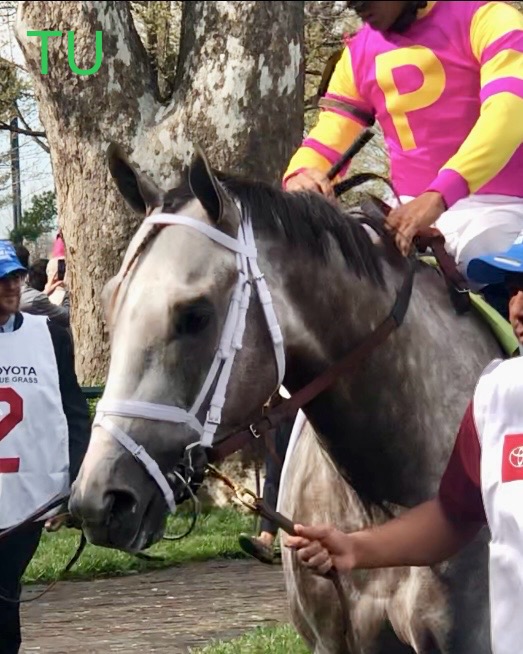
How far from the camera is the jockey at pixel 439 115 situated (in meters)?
3.65

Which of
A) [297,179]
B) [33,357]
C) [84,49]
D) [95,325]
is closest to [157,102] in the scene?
[84,49]

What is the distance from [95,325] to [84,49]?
2147 millimetres

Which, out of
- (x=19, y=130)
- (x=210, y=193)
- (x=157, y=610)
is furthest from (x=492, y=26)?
(x=19, y=130)

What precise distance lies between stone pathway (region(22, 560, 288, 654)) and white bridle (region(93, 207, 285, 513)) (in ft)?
11.7

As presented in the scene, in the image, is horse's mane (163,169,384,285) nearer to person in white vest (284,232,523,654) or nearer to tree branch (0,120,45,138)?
person in white vest (284,232,523,654)

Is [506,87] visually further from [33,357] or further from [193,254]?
[33,357]

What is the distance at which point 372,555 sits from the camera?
3057mm

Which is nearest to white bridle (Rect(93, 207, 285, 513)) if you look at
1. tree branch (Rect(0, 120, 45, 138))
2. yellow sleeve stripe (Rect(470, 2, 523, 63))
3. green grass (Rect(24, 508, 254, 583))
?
yellow sleeve stripe (Rect(470, 2, 523, 63))

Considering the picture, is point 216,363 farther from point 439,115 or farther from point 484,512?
point 439,115

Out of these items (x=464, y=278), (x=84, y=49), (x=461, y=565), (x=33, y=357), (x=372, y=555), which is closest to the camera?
(x=372, y=555)

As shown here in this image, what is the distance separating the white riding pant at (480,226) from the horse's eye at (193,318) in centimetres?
103

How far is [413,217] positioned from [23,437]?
8.17 ft

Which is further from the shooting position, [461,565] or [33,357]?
[33,357]

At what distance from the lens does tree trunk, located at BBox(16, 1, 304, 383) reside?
31.1ft
